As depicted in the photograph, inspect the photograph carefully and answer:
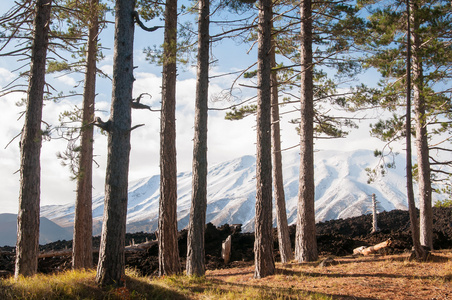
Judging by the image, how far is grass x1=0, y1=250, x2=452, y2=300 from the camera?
627cm

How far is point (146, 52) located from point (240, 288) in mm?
6464

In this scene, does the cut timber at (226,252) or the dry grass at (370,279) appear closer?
the dry grass at (370,279)

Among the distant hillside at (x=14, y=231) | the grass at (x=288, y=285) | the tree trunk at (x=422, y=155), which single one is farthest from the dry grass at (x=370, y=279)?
the distant hillside at (x=14, y=231)

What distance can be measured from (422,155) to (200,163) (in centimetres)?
766

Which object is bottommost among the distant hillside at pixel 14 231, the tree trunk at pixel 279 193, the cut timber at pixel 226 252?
the distant hillside at pixel 14 231

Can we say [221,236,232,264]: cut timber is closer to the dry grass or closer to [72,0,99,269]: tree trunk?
the dry grass

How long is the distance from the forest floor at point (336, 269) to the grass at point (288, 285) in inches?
0.7

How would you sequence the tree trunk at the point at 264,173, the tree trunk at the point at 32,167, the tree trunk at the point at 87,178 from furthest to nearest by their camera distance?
the tree trunk at the point at 87,178
the tree trunk at the point at 264,173
the tree trunk at the point at 32,167

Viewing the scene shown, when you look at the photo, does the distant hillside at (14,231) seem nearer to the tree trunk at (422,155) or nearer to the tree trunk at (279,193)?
the tree trunk at (279,193)

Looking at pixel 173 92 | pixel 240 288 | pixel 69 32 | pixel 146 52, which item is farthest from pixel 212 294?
pixel 69 32

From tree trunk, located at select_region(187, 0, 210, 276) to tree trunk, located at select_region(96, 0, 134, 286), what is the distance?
2423mm

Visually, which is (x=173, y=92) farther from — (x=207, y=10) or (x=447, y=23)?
(x=447, y=23)

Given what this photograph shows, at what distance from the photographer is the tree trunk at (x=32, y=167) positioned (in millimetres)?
8062

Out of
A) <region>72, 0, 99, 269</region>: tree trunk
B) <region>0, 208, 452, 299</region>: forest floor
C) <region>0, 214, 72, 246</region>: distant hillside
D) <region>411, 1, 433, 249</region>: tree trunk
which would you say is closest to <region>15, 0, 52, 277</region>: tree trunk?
<region>72, 0, 99, 269</region>: tree trunk
